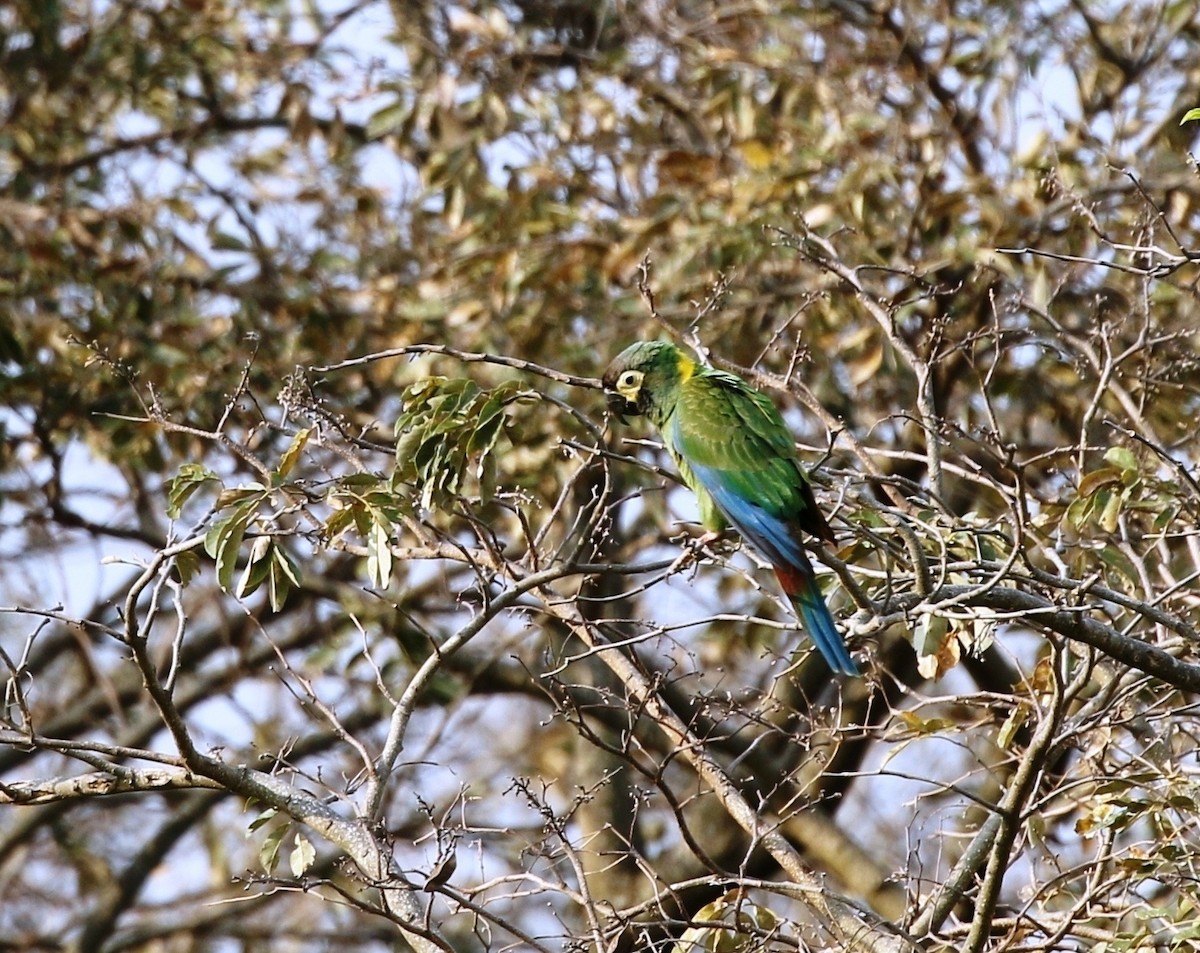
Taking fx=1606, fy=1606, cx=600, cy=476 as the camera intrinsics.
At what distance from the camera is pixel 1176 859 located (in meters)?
3.38

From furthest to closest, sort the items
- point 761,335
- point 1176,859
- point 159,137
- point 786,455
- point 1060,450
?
point 159,137 < point 761,335 < point 786,455 < point 1060,450 < point 1176,859

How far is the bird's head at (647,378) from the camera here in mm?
4508

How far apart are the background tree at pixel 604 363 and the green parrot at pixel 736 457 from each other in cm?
11

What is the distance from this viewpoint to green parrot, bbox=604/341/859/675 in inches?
149


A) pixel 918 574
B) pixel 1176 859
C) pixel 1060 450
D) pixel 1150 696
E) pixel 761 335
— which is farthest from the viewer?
pixel 761 335

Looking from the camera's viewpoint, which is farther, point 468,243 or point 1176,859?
point 468,243

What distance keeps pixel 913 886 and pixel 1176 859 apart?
691 mm

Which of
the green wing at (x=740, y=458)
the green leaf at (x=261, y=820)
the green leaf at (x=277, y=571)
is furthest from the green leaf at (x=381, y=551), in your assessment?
the green wing at (x=740, y=458)

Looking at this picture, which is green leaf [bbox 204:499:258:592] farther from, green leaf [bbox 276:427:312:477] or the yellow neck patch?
the yellow neck patch

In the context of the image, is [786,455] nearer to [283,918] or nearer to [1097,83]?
[1097,83]

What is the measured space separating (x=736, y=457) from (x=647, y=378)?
510 mm

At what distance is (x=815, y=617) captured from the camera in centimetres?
370

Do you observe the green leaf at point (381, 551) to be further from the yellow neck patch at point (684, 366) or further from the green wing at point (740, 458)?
the yellow neck patch at point (684, 366)

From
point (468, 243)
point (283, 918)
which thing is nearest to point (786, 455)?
point (468, 243)
